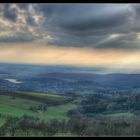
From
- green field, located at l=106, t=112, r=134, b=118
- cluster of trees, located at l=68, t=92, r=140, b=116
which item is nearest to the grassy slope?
cluster of trees, located at l=68, t=92, r=140, b=116

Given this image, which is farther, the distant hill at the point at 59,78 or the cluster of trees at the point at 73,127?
the distant hill at the point at 59,78

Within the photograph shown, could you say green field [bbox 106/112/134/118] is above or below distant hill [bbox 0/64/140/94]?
below

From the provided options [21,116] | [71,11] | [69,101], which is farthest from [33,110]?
[71,11]

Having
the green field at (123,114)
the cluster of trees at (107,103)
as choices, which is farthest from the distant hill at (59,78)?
the green field at (123,114)

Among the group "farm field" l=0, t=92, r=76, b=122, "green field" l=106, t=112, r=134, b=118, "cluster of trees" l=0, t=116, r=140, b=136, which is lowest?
"cluster of trees" l=0, t=116, r=140, b=136

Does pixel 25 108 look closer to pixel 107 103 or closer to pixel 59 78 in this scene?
pixel 59 78

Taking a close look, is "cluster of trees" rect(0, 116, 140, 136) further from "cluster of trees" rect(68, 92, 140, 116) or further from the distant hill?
the distant hill

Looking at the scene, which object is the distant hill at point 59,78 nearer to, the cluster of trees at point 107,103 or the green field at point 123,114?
the cluster of trees at point 107,103

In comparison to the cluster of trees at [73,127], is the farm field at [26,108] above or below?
above
